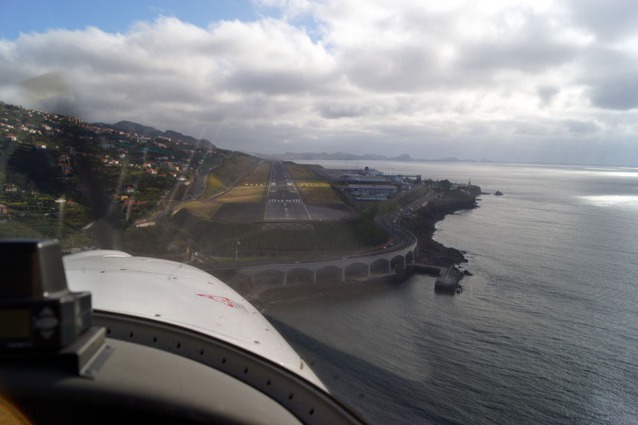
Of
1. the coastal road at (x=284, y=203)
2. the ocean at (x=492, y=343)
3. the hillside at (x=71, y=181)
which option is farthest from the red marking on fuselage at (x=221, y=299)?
the coastal road at (x=284, y=203)

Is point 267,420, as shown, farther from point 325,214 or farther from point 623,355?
point 325,214

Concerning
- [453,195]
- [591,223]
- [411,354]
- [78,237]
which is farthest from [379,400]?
[453,195]

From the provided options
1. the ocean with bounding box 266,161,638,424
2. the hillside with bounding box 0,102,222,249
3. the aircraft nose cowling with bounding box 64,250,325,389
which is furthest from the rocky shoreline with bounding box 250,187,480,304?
the aircraft nose cowling with bounding box 64,250,325,389

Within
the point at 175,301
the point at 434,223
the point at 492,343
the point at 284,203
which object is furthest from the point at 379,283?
the point at 175,301

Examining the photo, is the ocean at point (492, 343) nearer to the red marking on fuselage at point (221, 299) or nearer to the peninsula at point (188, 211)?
the peninsula at point (188, 211)

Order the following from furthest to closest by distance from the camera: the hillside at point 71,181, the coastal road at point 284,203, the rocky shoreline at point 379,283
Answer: the coastal road at point 284,203 → the rocky shoreline at point 379,283 → the hillside at point 71,181

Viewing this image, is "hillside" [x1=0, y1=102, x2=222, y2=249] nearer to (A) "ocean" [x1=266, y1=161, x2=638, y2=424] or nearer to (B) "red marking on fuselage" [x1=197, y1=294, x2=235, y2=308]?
(B) "red marking on fuselage" [x1=197, y1=294, x2=235, y2=308]

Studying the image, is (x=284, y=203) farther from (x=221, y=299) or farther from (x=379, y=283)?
(x=221, y=299)
